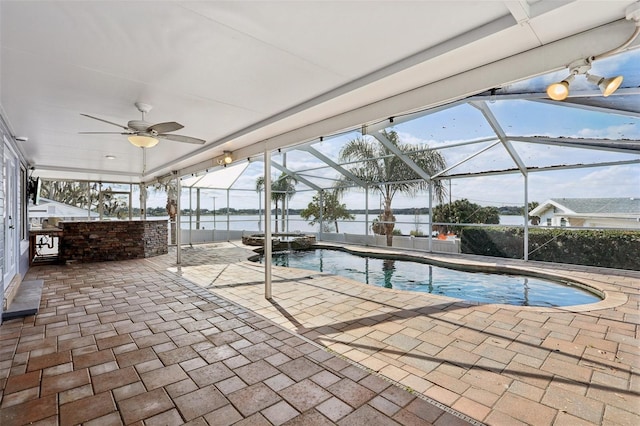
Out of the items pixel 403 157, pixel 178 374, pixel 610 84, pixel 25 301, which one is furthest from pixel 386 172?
pixel 25 301

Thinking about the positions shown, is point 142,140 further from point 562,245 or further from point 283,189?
point 283,189

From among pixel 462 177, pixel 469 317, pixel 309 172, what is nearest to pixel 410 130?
pixel 462 177

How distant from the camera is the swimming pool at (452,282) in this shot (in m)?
5.11

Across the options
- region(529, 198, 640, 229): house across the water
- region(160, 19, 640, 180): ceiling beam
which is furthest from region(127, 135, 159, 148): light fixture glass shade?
region(529, 198, 640, 229): house across the water

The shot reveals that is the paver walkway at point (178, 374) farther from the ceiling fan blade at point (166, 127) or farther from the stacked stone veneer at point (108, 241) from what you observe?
the stacked stone veneer at point (108, 241)

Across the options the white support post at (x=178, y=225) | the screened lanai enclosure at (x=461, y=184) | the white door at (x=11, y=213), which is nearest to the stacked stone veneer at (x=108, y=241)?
the screened lanai enclosure at (x=461, y=184)

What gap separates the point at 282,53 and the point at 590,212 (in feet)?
24.9

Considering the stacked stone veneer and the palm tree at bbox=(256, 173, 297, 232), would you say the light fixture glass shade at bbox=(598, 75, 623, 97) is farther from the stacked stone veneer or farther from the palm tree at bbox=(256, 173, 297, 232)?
the palm tree at bbox=(256, 173, 297, 232)

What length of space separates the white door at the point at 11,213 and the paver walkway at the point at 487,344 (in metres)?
2.97

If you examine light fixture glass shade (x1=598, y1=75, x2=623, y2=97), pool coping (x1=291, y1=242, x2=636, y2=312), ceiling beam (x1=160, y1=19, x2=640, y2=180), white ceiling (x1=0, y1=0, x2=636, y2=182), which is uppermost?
white ceiling (x1=0, y1=0, x2=636, y2=182)

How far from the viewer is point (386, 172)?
33.5ft

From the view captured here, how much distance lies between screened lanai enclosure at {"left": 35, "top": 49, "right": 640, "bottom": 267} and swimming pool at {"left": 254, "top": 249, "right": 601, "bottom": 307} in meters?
1.69

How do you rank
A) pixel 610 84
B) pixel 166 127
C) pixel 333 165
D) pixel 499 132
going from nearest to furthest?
1. pixel 610 84
2. pixel 166 127
3. pixel 499 132
4. pixel 333 165

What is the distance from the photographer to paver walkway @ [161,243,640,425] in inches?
82.0
